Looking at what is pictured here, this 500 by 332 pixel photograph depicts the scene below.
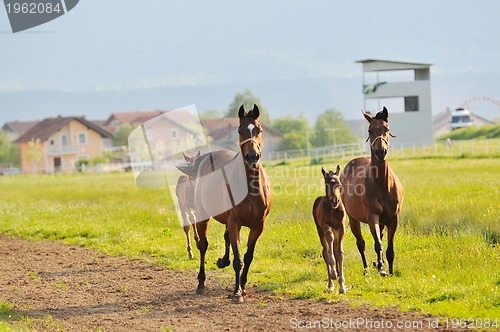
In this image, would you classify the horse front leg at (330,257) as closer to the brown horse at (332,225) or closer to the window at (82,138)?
the brown horse at (332,225)

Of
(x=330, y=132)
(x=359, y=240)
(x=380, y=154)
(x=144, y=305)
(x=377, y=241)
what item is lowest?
(x=144, y=305)

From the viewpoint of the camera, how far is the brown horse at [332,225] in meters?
12.3

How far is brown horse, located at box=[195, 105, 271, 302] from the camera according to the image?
11883 millimetres

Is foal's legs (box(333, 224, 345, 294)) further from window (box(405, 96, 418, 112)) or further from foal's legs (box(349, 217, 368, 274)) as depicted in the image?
window (box(405, 96, 418, 112))

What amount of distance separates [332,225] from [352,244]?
14.4 feet

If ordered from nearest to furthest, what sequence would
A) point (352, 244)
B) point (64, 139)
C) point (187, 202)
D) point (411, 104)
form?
point (187, 202) < point (352, 244) < point (411, 104) < point (64, 139)

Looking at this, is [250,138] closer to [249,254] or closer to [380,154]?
[249,254]

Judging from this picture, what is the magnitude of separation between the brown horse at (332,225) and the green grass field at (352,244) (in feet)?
1.24

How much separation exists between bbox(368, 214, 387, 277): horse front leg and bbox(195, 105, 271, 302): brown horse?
2189mm

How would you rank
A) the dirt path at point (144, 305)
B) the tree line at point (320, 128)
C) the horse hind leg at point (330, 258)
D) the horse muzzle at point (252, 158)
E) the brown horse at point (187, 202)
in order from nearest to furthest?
the dirt path at point (144, 305), the horse muzzle at point (252, 158), the horse hind leg at point (330, 258), the brown horse at point (187, 202), the tree line at point (320, 128)

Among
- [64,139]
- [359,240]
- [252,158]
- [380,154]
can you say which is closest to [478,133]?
[64,139]

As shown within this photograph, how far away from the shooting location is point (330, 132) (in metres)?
173

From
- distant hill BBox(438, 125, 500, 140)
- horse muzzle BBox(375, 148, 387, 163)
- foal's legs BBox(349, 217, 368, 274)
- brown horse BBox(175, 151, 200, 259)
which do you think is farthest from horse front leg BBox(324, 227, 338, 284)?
distant hill BBox(438, 125, 500, 140)

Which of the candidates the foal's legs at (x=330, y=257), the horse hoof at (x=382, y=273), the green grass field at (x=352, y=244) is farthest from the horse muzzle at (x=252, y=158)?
the horse hoof at (x=382, y=273)
